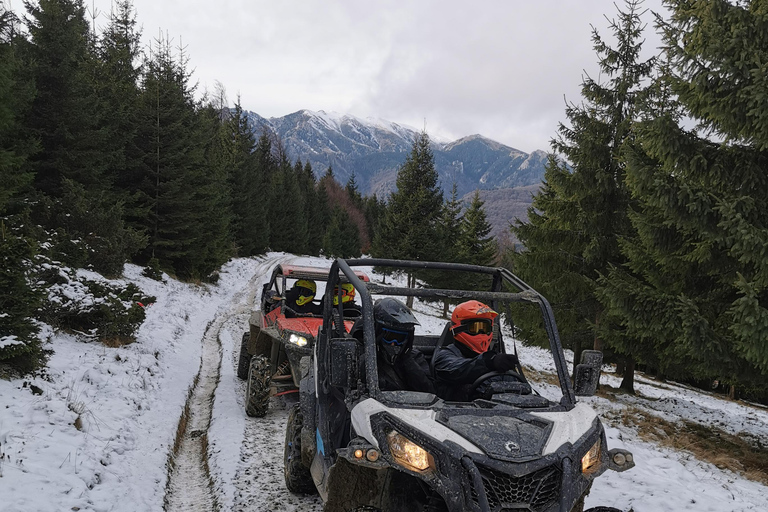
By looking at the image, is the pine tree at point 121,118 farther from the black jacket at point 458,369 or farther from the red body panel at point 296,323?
the black jacket at point 458,369

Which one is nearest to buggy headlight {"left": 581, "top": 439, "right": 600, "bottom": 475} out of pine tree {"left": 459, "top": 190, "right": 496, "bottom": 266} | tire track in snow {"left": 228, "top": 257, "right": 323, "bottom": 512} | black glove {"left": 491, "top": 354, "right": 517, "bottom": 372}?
black glove {"left": 491, "top": 354, "right": 517, "bottom": 372}

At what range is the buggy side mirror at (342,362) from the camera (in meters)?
3.27

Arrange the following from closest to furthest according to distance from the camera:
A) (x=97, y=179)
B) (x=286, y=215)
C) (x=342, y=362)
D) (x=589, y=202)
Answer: (x=342, y=362)
(x=589, y=202)
(x=97, y=179)
(x=286, y=215)

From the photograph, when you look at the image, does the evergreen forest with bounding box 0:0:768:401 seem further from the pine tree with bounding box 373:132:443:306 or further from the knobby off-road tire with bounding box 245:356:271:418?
the knobby off-road tire with bounding box 245:356:271:418

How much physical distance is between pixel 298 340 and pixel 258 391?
0.91 metres

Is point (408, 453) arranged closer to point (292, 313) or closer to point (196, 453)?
point (196, 453)

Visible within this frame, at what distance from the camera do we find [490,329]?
13.5 feet

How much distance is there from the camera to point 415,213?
88.6ft

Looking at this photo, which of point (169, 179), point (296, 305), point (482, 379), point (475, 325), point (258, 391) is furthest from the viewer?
point (169, 179)

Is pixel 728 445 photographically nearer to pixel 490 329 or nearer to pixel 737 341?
pixel 737 341

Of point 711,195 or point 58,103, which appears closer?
point 711,195

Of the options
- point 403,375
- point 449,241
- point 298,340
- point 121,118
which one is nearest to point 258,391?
point 298,340

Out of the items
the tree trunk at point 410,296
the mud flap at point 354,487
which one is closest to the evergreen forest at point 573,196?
the tree trunk at point 410,296

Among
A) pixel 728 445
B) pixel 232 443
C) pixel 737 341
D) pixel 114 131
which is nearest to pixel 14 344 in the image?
pixel 232 443
